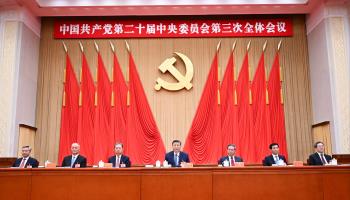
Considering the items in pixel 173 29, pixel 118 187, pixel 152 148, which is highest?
pixel 173 29

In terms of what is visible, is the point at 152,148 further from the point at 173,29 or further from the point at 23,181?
the point at 23,181

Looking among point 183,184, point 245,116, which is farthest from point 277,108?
point 183,184

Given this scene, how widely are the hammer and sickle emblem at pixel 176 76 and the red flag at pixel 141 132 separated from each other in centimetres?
42

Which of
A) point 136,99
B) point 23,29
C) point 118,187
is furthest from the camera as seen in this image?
point 136,99

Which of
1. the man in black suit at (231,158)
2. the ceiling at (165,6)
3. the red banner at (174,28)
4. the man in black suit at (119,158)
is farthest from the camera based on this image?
the red banner at (174,28)

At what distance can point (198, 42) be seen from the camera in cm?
742

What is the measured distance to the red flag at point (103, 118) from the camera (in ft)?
22.8

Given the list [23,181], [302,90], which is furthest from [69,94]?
[302,90]

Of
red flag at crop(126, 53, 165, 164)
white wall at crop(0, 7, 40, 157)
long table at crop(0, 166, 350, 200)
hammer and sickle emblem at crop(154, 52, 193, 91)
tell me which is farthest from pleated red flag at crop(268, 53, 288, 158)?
white wall at crop(0, 7, 40, 157)

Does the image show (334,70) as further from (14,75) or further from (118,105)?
(14,75)

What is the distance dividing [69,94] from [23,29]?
1.45 meters

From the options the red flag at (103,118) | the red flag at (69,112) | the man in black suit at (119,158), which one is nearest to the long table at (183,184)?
the man in black suit at (119,158)

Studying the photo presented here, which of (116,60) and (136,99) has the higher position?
(116,60)

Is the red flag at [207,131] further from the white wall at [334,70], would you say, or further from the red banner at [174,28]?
the white wall at [334,70]
